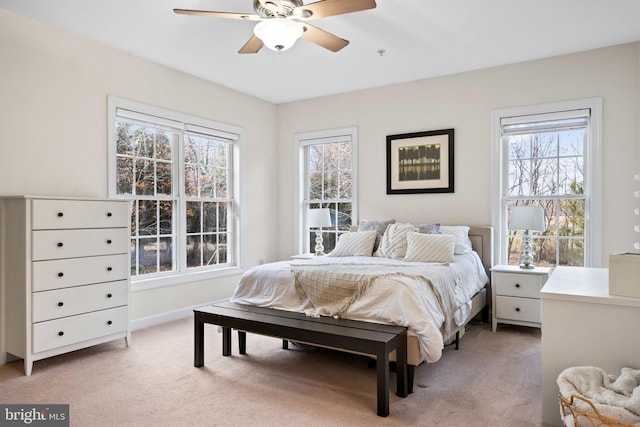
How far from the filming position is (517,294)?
3838 mm

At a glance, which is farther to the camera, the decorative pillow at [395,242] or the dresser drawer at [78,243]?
the decorative pillow at [395,242]

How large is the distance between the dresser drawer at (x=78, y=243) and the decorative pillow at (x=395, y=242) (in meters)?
2.35

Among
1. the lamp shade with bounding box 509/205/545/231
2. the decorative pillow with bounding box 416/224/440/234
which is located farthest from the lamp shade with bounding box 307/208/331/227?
the lamp shade with bounding box 509/205/545/231

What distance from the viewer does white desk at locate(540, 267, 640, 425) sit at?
1.95 m

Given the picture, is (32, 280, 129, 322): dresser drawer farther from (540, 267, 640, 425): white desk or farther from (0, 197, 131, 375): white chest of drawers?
(540, 267, 640, 425): white desk

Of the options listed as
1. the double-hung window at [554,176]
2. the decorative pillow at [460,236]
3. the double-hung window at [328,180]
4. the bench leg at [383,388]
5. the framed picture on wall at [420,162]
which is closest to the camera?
the bench leg at [383,388]

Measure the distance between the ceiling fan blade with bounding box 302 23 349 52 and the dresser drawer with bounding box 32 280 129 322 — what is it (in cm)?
242

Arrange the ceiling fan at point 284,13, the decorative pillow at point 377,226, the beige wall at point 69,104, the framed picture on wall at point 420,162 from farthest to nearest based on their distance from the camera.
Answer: the framed picture on wall at point 420,162 < the decorative pillow at point 377,226 < the beige wall at point 69,104 < the ceiling fan at point 284,13

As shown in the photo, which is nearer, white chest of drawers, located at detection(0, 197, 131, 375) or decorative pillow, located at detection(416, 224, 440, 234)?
white chest of drawers, located at detection(0, 197, 131, 375)

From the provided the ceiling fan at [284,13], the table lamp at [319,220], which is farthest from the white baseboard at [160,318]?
the ceiling fan at [284,13]

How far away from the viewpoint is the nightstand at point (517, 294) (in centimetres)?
376

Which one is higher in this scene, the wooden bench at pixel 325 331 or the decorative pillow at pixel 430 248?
the decorative pillow at pixel 430 248

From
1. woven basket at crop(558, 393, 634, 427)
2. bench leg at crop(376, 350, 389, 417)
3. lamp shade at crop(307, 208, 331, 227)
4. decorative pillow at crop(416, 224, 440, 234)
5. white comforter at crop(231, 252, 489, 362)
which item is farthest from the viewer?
lamp shade at crop(307, 208, 331, 227)

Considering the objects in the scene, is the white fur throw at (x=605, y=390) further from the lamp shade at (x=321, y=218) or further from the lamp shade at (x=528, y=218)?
the lamp shade at (x=321, y=218)
